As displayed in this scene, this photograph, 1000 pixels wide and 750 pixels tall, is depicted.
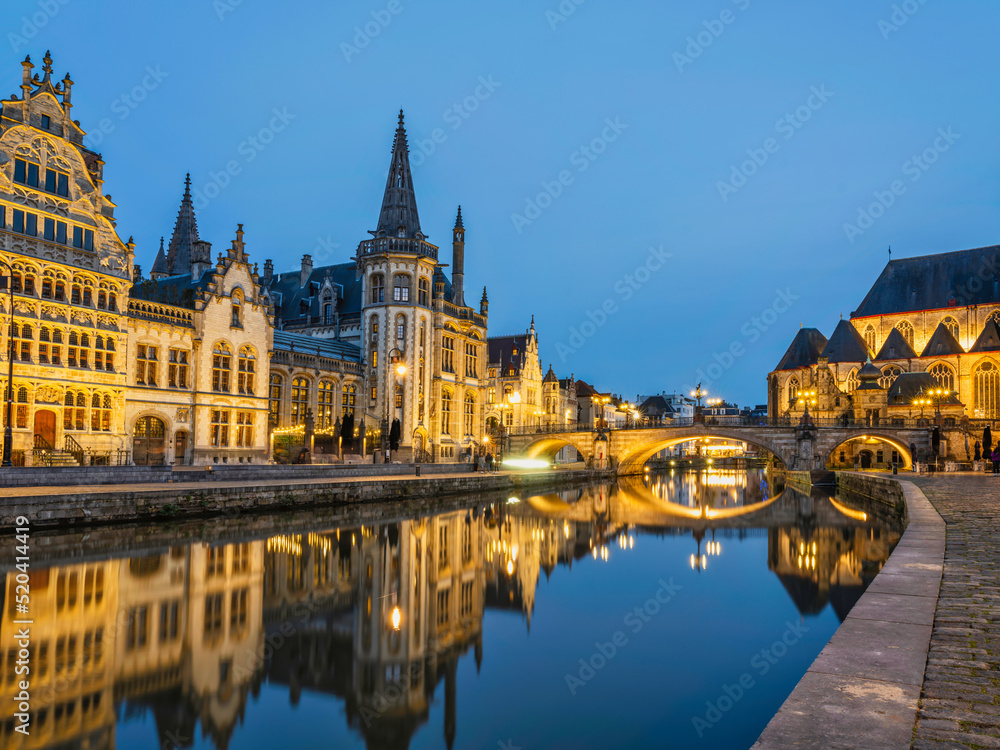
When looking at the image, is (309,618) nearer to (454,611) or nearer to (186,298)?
(454,611)

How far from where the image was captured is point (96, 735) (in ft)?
21.0

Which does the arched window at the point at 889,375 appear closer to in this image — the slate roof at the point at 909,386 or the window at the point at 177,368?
the slate roof at the point at 909,386

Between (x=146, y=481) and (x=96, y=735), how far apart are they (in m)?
18.4

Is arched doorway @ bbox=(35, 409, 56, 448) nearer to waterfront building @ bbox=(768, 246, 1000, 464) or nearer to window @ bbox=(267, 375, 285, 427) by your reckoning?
window @ bbox=(267, 375, 285, 427)

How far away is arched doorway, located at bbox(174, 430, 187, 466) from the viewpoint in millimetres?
34062

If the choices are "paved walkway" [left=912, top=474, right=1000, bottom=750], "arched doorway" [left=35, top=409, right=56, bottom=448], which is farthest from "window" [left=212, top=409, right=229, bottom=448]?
"paved walkway" [left=912, top=474, right=1000, bottom=750]

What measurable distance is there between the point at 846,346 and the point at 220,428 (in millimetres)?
64295

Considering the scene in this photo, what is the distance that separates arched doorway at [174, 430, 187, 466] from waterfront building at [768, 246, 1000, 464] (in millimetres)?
49531

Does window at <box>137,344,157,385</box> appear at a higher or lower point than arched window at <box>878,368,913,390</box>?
lower

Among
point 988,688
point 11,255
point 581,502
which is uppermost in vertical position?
point 11,255

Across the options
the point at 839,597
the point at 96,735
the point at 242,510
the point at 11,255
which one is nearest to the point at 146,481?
the point at 242,510

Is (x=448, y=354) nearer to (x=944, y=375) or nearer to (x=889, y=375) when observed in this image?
(x=889, y=375)

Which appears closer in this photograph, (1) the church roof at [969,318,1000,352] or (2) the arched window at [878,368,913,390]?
(1) the church roof at [969,318,1000,352]

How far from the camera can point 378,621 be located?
11055 mm
